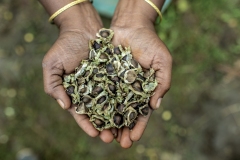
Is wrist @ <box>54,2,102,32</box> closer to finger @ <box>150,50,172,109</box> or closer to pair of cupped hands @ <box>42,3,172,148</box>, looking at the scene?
pair of cupped hands @ <box>42,3,172,148</box>

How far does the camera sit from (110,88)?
1855 mm

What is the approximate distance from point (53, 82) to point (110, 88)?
0.34 metres

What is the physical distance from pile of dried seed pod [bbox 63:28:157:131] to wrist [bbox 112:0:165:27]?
233mm

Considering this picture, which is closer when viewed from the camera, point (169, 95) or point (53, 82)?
point (53, 82)

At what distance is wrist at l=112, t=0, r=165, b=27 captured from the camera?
6.66 feet

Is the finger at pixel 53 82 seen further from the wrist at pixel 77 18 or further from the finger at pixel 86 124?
the wrist at pixel 77 18

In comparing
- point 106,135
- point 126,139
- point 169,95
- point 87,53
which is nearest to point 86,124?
point 106,135

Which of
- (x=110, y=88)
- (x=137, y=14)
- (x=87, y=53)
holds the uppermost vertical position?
(x=137, y=14)

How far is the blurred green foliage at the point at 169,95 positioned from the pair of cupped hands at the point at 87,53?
778 millimetres

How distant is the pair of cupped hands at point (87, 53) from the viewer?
1.83 metres

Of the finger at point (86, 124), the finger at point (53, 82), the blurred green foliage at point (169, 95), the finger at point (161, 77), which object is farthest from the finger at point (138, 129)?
the blurred green foliage at point (169, 95)

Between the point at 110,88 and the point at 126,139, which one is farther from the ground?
the point at 110,88

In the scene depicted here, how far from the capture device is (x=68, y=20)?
6.55 ft

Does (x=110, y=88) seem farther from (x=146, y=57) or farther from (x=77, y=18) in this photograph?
(x=77, y=18)
